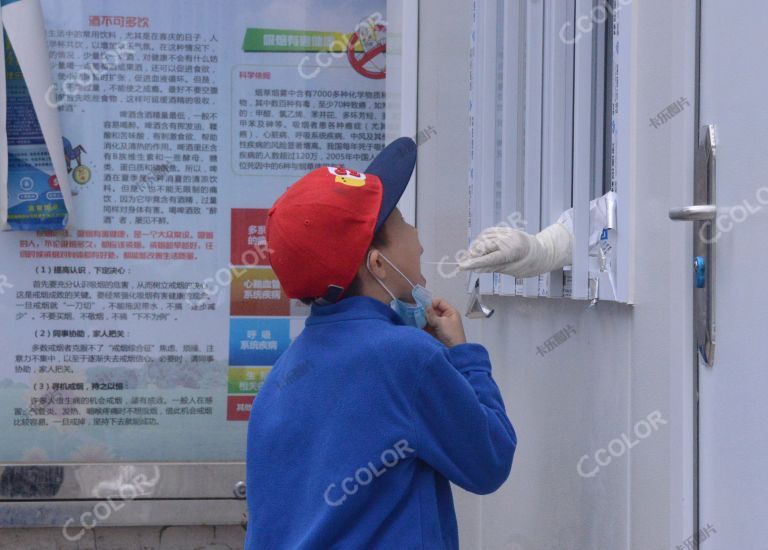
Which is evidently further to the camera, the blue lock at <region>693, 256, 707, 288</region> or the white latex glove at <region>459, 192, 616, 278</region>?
the white latex glove at <region>459, 192, 616, 278</region>

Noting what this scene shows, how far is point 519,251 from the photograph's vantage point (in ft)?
7.33

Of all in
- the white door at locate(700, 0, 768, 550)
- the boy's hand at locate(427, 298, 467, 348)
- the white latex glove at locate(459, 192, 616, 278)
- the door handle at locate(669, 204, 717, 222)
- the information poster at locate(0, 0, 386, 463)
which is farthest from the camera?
the information poster at locate(0, 0, 386, 463)

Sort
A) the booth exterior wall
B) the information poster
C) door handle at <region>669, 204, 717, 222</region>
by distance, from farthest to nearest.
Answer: the information poster < the booth exterior wall < door handle at <region>669, 204, 717, 222</region>

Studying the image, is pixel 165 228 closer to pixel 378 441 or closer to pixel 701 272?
pixel 378 441

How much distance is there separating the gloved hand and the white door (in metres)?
0.66

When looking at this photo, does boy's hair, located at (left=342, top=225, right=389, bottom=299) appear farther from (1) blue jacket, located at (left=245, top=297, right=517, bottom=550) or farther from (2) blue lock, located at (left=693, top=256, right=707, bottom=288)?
(2) blue lock, located at (left=693, top=256, right=707, bottom=288)

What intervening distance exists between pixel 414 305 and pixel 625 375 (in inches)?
16.6

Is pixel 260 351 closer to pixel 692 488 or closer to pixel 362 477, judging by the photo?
pixel 362 477

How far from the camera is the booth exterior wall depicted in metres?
1.72

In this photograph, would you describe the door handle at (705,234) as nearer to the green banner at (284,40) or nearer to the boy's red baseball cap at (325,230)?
the boy's red baseball cap at (325,230)

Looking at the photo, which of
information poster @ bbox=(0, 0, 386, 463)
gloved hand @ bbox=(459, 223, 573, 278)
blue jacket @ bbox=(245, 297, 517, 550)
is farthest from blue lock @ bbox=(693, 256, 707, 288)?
information poster @ bbox=(0, 0, 386, 463)

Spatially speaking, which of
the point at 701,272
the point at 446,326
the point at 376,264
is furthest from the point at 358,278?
the point at 701,272

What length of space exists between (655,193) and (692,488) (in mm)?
515

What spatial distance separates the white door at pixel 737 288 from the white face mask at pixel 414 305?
55 cm
